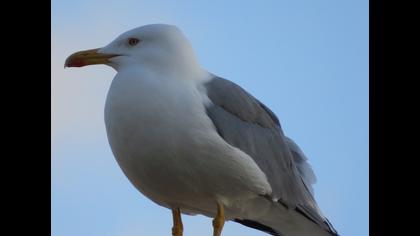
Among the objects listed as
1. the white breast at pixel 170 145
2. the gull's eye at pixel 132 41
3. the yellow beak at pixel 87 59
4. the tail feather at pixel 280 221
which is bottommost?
the tail feather at pixel 280 221

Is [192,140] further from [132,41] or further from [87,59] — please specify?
[87,59]

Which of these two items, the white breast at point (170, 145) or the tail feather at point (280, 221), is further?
the tail feather at point (280, 221)

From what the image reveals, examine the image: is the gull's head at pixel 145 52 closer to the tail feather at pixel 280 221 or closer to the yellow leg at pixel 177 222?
the yellow leg at pixel 177 222

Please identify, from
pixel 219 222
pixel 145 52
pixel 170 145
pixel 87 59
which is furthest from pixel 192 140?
pixel 87 59

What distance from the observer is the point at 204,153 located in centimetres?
379

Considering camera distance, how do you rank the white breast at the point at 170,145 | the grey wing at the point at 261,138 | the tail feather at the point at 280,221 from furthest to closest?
the tail feather at the point at 280,221
the grey wing at the point at 261,138
the white breast at the point at 170,145

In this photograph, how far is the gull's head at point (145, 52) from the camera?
4055 mm

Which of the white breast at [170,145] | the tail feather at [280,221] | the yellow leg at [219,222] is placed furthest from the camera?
the tail feather at [280,221]

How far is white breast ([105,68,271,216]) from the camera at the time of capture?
3707 mm

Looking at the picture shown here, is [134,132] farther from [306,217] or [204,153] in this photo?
[306,217]

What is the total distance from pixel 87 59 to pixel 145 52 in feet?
1.23

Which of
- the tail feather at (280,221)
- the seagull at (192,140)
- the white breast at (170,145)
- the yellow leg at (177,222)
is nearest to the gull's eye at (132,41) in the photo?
the seagull at (192,140)
